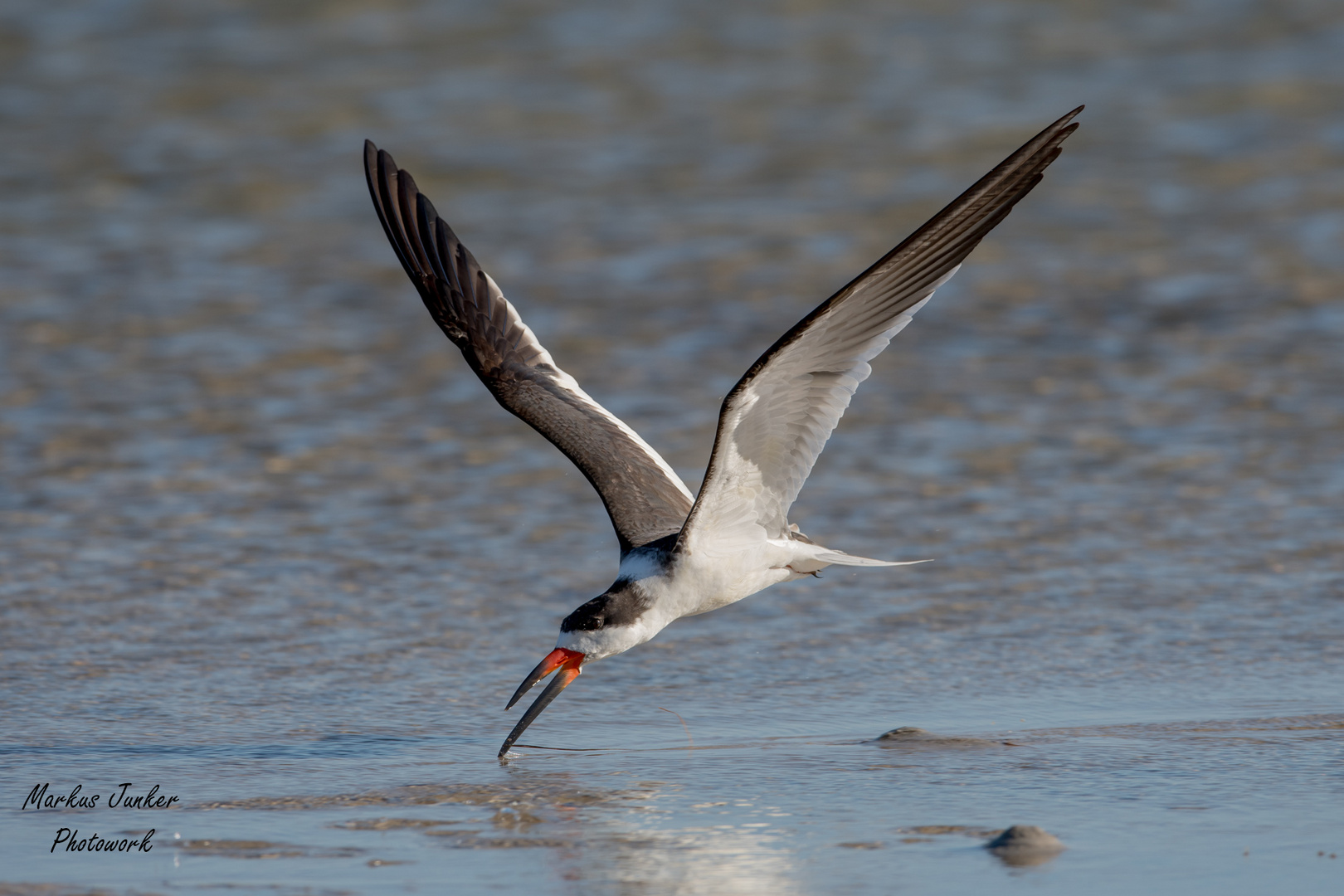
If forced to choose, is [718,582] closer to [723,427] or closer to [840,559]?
[840,559]

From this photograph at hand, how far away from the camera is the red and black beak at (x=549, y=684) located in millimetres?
4676

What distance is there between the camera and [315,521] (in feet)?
21.9

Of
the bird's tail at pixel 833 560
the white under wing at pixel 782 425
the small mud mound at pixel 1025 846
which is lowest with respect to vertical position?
the small mud mound at pixel 1025 846

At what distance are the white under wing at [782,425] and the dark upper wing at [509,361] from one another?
0.54 m

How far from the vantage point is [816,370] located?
15.6 feet

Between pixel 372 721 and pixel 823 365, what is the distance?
1560 millimetres

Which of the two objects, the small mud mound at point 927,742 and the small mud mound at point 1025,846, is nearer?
the small mud mound at point 1025,846

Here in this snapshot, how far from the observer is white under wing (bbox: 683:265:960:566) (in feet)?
15.1

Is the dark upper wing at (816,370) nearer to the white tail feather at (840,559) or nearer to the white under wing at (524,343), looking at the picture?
Result: the white tail feather at (840,559)

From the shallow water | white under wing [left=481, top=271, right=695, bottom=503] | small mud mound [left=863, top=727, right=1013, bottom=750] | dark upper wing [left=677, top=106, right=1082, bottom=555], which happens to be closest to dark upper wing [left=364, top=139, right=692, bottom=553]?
white under wing [left=481, top=271, right=695, bottom=503]

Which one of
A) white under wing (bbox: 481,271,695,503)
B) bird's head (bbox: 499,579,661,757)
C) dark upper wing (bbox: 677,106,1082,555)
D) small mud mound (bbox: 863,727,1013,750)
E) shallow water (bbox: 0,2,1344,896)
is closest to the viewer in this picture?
shallow water (bbox: 0,2,1344,896)

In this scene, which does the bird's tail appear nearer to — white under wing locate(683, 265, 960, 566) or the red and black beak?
white under wing locate(683, 265, 960, 566)

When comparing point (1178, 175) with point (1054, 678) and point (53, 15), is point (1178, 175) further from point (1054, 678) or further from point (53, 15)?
point (53, 15)

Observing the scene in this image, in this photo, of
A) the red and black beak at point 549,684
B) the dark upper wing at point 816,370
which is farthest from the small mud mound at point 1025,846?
the red and black beak at point 549,684
